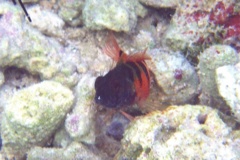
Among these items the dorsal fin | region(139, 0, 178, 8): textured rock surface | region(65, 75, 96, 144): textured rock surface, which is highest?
region(139, 0, 178, 8): textured rock surface

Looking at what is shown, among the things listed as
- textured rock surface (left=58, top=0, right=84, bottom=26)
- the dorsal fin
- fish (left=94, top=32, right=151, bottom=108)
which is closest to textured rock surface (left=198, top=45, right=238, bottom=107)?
fish (left=94, top=32, right=151, bottom=108)

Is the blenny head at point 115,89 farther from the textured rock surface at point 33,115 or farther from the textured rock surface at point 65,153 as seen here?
the textured rock surface at point 65,153

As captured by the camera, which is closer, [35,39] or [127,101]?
[127,101]

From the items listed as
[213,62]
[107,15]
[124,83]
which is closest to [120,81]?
[124,83]

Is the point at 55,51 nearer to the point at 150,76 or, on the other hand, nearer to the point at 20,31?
the point at 20,31

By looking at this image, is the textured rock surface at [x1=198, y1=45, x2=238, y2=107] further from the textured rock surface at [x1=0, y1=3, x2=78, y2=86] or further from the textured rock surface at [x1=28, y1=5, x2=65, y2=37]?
the textured rock surface at [x1=28, y1=5, x2=65, y2=37]

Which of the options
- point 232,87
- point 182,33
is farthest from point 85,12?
point 232,87

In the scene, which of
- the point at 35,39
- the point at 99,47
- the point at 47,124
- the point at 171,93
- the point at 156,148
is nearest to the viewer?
the point at 156,148
